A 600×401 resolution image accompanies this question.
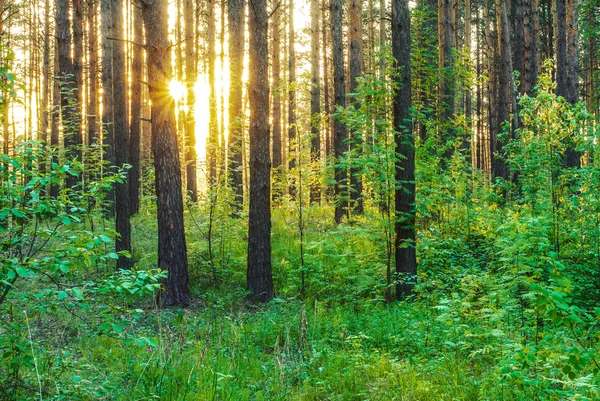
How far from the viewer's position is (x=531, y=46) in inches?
661

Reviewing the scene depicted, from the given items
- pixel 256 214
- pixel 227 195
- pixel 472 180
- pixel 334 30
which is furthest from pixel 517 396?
pixel 334 30

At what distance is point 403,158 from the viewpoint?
787 centimetres

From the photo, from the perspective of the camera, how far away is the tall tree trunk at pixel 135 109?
1007cm

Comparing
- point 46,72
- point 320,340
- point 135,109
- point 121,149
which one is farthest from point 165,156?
point 46,72

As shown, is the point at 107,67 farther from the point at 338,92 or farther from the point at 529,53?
the point at 529,53

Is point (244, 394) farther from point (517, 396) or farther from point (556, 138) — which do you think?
point (556, 138)

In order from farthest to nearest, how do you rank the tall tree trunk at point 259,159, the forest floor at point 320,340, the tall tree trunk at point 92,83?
the tall tree trunk at point 92,83 → the tall tree trunk at point 259,159 → the forest floor at point 320,340

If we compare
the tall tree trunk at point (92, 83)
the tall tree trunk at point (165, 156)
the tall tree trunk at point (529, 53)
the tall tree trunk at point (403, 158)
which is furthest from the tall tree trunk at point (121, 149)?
the tall tree trunk at point (529, 53)

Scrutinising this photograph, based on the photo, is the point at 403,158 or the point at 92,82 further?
the point at 92,82

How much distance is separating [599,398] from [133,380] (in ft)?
13.4

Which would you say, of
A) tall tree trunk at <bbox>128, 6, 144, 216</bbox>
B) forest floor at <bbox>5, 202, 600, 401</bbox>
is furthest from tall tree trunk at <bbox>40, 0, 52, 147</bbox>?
forest floor at <bbox>5, 202, 600, 401</bbox>

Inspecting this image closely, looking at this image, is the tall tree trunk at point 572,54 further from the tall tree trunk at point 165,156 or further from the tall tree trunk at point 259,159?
the tall tree trunk at point 165,156

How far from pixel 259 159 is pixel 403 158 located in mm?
2618

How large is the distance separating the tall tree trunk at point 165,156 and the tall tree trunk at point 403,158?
3939 mm
